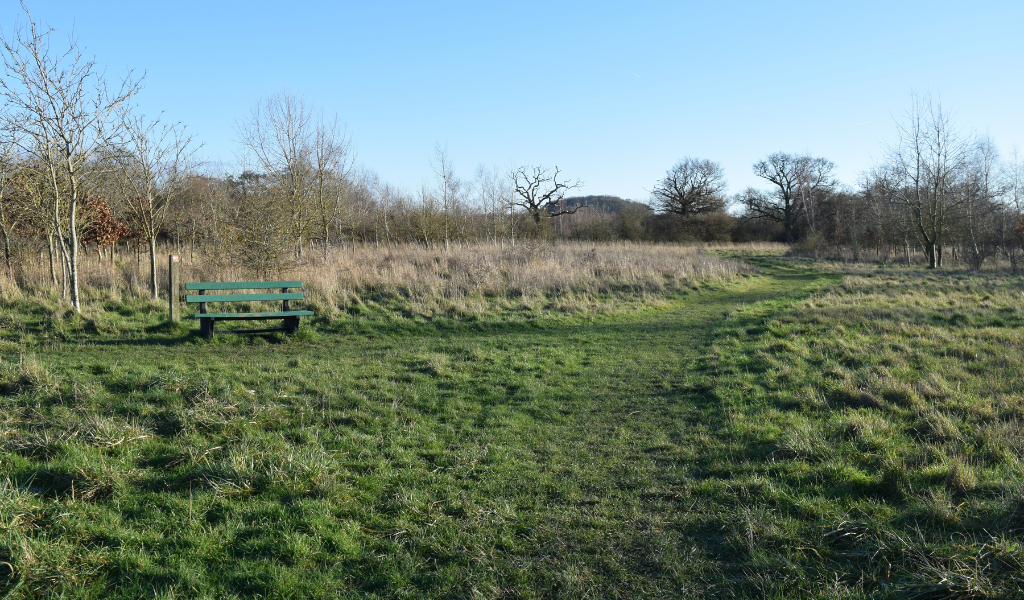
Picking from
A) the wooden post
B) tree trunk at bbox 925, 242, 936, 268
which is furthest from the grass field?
tree trunk at bbox 925, 242, 936, 268

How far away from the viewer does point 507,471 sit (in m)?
4.82

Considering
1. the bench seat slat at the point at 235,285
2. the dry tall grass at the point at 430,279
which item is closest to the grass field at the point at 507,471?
A: the bench seat slat at the point at 235,285

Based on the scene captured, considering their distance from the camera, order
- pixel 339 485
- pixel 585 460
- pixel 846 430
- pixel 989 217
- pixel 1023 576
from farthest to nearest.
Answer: pixel 989 217, pixel 846 430, pixel 585 460, pixel 339 485, pixel 1023 576

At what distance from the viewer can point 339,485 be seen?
→ 4.34 m

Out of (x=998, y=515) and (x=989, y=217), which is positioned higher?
(x=989, y=217)

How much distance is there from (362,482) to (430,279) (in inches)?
426

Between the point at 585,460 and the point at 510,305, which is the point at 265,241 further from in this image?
the point at 585,460

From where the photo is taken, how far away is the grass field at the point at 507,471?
3.28 meters

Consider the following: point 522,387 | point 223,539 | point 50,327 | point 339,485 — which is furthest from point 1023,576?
point 50,327

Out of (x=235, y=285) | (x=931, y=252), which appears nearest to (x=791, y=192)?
(x=931, y=252)

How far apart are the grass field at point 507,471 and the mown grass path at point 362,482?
0.02 m

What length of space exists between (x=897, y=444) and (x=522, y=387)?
3985mm

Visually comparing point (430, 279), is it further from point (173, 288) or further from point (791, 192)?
point (791, 192)

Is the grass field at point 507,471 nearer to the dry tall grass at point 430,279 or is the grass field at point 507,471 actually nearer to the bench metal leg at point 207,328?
the bench metal leg at point 207,328
